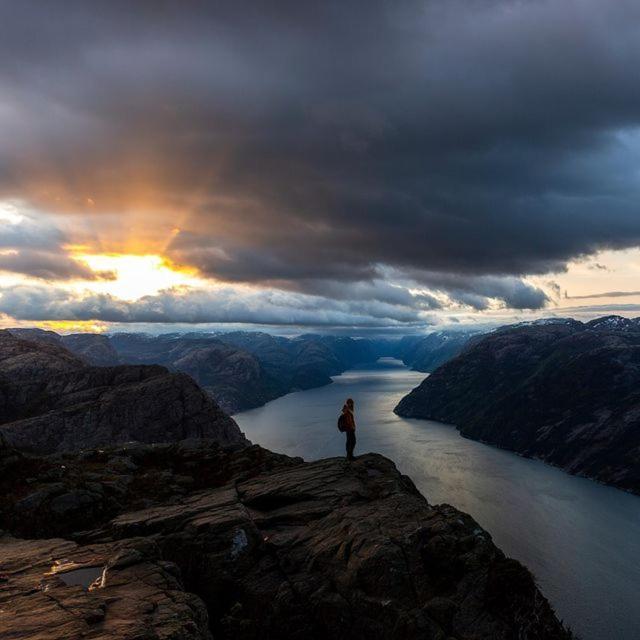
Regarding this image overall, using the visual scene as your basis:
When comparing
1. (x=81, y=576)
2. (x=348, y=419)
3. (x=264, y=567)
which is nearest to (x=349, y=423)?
(x=348, y=419)

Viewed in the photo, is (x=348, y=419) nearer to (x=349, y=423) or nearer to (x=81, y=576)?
(x=349, y=423)

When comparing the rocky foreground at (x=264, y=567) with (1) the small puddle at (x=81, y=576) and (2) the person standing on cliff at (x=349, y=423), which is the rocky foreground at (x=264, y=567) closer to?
(1) the small puddle at (x=81, y=576)

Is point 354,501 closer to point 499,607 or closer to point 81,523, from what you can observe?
point 499,607

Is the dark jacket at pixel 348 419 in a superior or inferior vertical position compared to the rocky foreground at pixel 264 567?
superior

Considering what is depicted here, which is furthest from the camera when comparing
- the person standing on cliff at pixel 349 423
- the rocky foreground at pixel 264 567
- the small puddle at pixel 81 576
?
the person standing on cliff at pixel 349 423

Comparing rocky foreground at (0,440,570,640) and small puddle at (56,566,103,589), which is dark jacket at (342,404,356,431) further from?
small puddle at (56,566,103,589)

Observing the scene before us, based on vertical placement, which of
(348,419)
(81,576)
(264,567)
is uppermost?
(348,419)

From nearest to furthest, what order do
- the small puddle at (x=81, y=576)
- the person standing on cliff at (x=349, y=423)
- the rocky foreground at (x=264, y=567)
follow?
the rocky foreground at (x=264, y=567) < the small puddle at (x=81, y=576) < the person standing on cliff at (x=349, y=423)

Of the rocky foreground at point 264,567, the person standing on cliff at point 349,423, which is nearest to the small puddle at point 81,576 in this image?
the rocky foreground at point 264,567

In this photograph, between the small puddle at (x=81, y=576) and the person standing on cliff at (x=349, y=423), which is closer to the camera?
the small puddle at (x=81, y=576)
